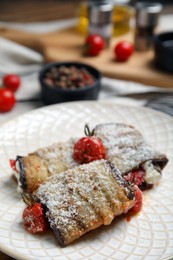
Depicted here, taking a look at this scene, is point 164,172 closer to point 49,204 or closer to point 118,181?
point 118,181

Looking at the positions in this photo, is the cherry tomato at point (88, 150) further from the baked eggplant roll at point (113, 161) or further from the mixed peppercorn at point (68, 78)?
the mixed peppercorn at point (68, 78)

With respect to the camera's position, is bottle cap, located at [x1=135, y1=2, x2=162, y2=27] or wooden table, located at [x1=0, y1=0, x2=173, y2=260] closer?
bottle cap, located at [x1=135, y1=2, x2=162, y2=27]

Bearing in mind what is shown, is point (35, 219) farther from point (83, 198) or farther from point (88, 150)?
point (88, 150)

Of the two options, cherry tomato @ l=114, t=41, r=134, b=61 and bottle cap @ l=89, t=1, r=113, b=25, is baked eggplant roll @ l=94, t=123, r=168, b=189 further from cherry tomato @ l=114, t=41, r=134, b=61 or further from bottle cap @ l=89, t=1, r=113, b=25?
bottle cap @ l=89, t=1, r=113, b=25

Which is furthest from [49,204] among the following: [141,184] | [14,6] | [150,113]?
[14,6]

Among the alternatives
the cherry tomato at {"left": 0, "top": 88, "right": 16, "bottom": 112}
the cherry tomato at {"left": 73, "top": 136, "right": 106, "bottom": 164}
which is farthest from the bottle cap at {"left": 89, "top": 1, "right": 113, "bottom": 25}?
the cherry tomato at {"left": 73, "top": 136, "right": 106, "bottom": 164}

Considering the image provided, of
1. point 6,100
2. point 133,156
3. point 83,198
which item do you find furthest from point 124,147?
point 6,100
